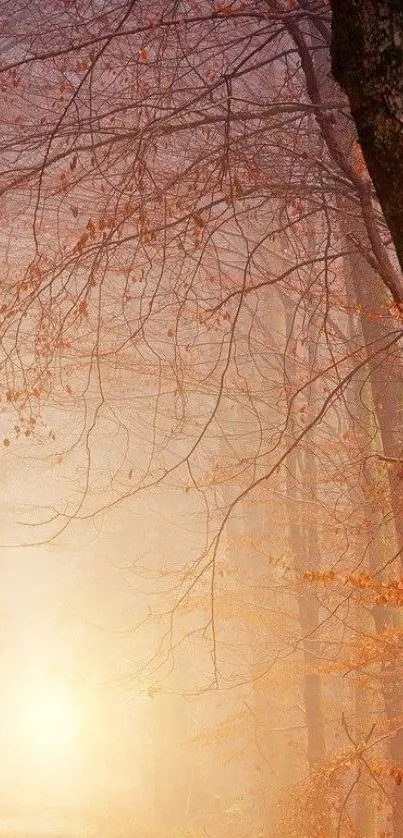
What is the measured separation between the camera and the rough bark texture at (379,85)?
2158mm

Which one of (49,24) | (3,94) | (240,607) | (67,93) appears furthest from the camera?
(240,607)

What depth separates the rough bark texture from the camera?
216cm

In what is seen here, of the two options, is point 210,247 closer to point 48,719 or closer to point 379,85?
point 379,85

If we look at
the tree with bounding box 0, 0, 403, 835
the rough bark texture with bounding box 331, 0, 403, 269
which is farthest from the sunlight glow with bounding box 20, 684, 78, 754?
the rough bark texture with bounding box 331, 0, 403, 269

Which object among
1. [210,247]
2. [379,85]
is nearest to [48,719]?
[210,247]

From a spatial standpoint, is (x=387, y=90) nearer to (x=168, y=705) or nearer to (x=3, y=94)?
(x=3, y=94)

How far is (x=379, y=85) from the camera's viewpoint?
2.20m

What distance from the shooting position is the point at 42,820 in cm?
2188

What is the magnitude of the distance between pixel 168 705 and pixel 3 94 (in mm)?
17417

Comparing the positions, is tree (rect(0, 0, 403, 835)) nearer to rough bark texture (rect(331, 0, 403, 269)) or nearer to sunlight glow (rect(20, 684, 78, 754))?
rough bark texture (rect(331, 0, 403, 269))

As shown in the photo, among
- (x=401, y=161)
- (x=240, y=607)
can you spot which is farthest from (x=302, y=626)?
(x=401, y=161)

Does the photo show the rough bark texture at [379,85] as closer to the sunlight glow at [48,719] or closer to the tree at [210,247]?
the tree at [210,247]

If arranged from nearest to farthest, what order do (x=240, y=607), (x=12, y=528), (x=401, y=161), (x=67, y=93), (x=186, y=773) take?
1. (x=401, y=161)
2. (x=67, y=93)
3. (x=240, y=607)
4. (x=186, y=773)
5. (x=12, y=528)

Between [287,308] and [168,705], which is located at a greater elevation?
[287,308]
